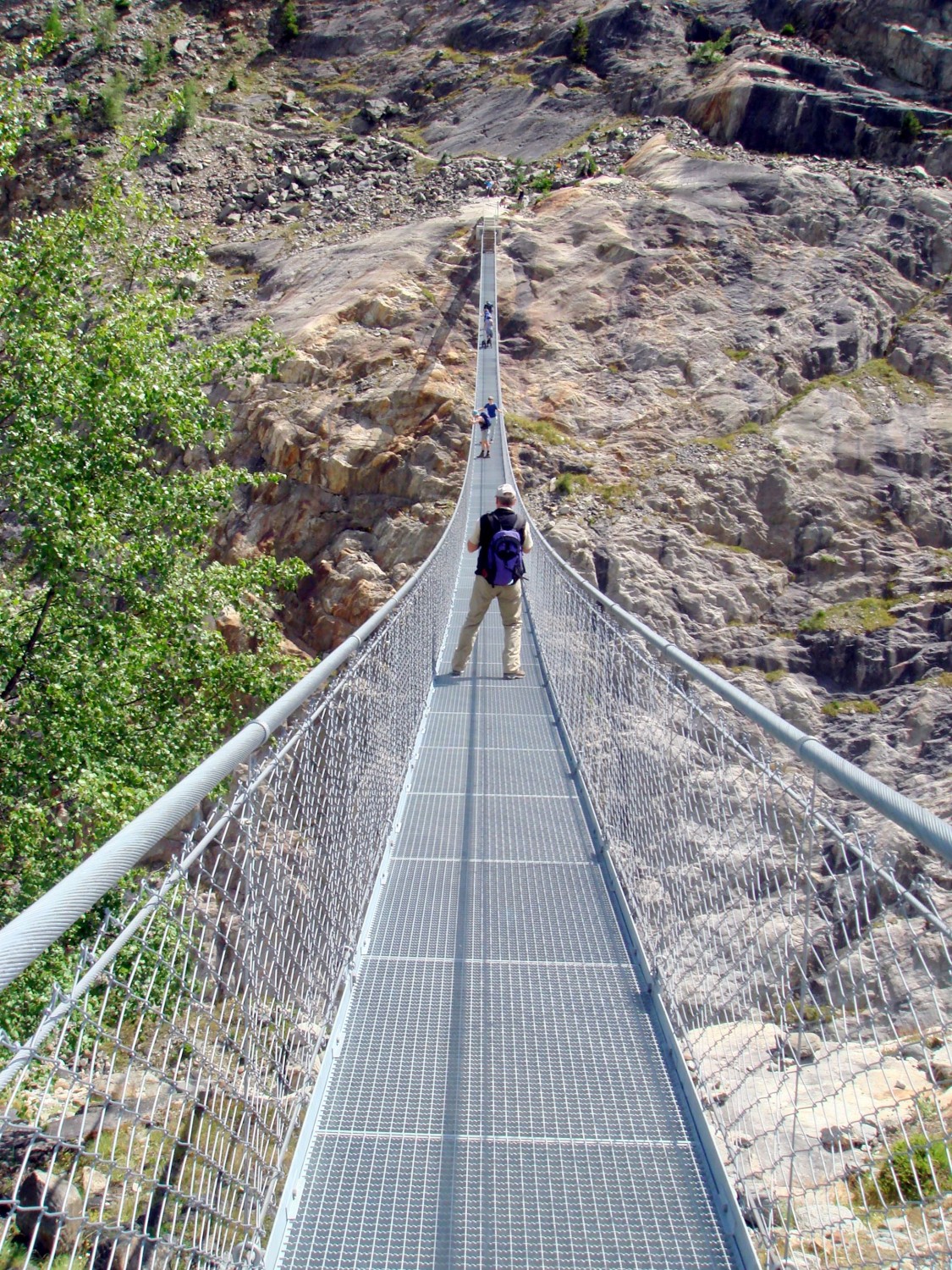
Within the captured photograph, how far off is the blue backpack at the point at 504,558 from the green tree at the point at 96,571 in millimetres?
2362

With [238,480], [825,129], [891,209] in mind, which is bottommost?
[238,480]

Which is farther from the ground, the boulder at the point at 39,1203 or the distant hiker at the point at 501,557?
the distant hiker at the point at 501,557

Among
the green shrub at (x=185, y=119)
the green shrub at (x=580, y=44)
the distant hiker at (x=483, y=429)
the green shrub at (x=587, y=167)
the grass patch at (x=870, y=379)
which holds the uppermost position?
the green shrub at (x=580, y=44)

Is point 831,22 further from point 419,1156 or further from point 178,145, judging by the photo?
point 419,1156

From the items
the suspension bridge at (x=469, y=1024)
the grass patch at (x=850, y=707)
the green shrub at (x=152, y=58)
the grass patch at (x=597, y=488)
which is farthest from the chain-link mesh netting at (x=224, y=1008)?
the green shrub at (x=152, y=58)

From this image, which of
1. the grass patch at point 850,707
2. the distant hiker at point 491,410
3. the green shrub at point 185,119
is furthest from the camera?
the green shrub at point 185,119

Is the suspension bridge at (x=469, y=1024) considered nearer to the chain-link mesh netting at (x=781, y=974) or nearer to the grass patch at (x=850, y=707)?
the chain-link mesh netting at (x=781, y=974)

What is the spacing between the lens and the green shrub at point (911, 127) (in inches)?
902

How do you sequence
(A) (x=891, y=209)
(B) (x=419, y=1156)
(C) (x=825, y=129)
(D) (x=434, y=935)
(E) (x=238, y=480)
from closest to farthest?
(B) (x=419, y=1156)
(D) (x=434, y=935)
(E) (x=238, y=480)
(A) (x=891, y=209)
(C) (x=825, y=129)

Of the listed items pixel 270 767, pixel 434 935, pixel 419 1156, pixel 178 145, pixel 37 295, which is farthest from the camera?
pixel 178 145

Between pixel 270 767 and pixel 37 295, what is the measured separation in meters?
8.24

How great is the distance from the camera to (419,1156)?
2.67 meters

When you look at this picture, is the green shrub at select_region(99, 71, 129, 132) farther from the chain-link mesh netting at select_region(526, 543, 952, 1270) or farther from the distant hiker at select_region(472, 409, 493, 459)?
the chain-link mesh netting at select_region(526, 543, 952, 1270)

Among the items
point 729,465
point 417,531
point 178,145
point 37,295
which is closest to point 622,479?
point 729,465
